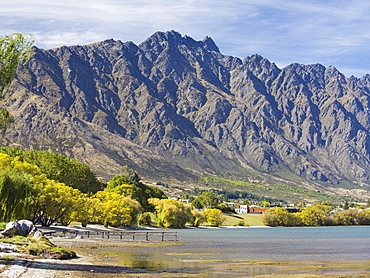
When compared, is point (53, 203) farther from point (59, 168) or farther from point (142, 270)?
point (142, 270)

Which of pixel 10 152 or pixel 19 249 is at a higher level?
pixel 10 152

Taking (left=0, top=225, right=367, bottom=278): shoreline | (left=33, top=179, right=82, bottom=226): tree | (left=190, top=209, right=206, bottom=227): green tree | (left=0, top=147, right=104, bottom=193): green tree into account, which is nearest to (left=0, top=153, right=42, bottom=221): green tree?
(left=0, top=225, right=367, bottom=278): shoreline

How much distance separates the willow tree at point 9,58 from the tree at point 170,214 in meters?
121

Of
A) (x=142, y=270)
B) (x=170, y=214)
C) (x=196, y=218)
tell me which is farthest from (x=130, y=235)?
(x=142, y=270)

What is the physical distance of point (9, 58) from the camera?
37.9 metres

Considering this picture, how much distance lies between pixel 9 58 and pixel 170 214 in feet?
409

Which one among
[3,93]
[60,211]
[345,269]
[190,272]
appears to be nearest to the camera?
[3,93]

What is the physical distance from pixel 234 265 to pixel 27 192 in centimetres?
2479

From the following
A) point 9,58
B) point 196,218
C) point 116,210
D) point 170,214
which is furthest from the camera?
point 196,218

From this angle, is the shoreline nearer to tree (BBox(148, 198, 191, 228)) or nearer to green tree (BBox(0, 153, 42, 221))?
green tree (BBox(0, 153, 42, 221))

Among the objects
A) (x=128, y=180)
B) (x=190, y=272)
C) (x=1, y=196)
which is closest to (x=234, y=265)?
(x=190, y=272)

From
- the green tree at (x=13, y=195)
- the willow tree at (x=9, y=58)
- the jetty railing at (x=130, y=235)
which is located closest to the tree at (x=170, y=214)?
the jetty railing at (x=130, y=235)

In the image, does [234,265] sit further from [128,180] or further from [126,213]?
[128,180]

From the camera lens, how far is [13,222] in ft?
166
